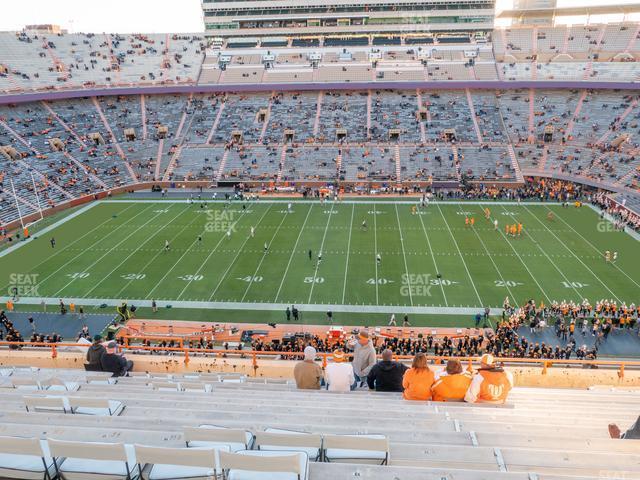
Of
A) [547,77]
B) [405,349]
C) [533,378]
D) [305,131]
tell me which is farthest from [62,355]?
[547,77]

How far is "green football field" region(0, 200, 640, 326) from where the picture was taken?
2470 cm

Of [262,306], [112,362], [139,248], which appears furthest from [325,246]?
[112,362]

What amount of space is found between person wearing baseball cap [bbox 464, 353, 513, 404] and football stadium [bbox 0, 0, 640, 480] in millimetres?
29

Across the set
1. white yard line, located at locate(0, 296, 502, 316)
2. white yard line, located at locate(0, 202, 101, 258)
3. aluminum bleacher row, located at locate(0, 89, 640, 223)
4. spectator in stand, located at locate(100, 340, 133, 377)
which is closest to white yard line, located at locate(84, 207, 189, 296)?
white yard line, located at locate(0, 296, 502, 316)

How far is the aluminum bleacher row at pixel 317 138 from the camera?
148 feet

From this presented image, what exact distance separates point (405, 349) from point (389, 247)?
12300 millimetres

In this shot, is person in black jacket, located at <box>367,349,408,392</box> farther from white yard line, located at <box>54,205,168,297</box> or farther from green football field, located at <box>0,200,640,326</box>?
white yard line, located at <box>54,205,168,297</box>

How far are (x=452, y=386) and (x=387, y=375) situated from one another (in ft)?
4.08

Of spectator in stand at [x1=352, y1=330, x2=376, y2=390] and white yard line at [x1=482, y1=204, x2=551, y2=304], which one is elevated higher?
spectator in stand at [x1=352, y1=330, x2=376, y2=390]

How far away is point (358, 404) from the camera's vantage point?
6.86 meters

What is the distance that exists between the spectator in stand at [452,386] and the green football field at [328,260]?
16.0 m

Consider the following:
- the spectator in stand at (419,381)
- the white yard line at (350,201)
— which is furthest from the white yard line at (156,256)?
the spectator in stand at (419,381)

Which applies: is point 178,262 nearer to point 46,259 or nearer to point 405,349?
point 46,259

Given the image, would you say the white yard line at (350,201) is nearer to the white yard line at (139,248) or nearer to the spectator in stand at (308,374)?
the white yard line at (139,248)
